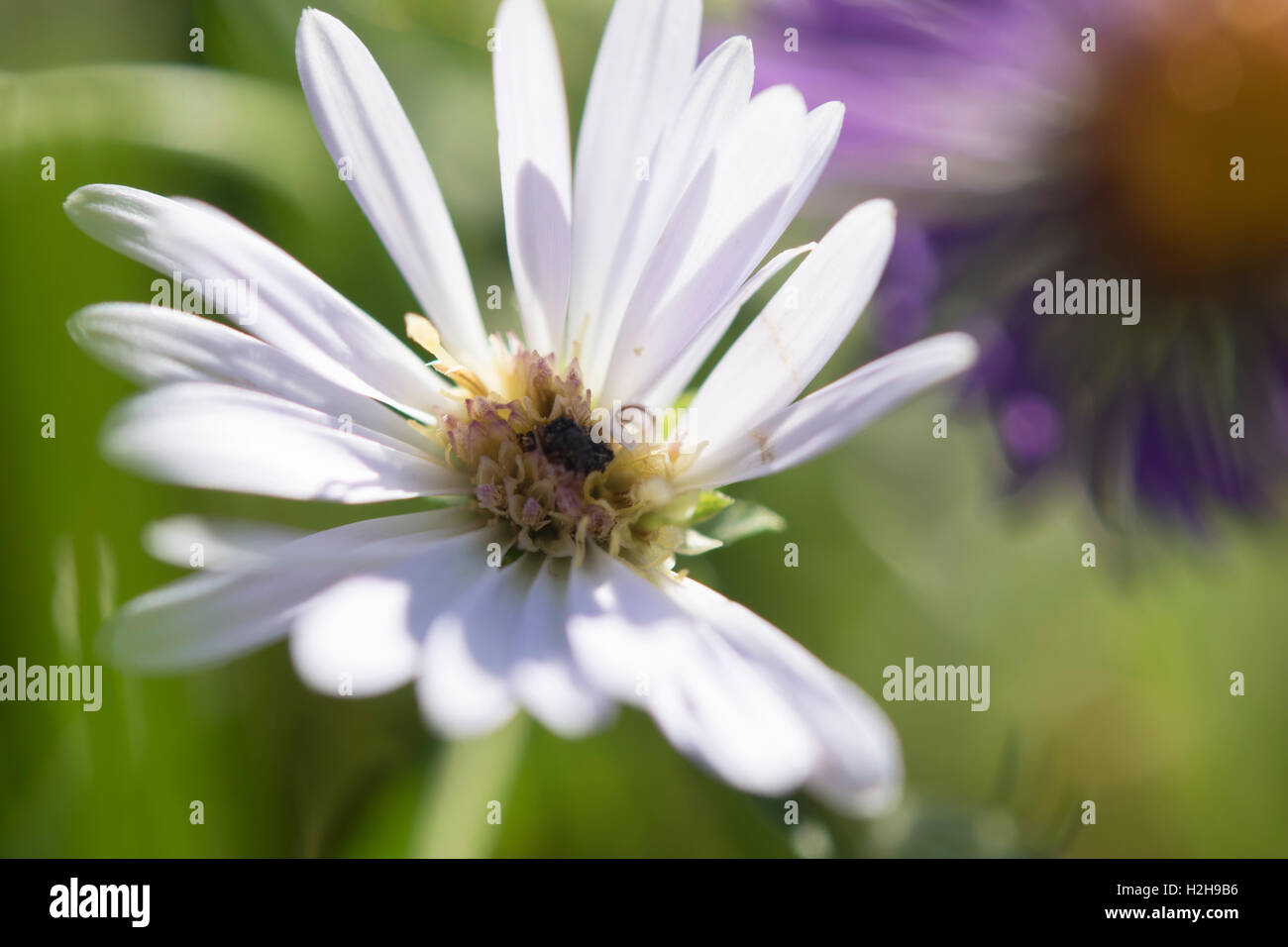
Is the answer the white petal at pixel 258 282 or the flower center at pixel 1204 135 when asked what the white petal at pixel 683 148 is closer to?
the white petal at pixel 258 282

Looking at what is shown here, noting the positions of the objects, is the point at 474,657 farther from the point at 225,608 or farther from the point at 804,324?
the point at 804,324

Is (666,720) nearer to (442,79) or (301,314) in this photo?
(301,314)

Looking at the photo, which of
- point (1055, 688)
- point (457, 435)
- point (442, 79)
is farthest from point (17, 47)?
point (1055, 688)

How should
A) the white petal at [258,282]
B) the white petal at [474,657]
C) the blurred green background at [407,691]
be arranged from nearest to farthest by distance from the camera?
the white petal at [474,657] → the white petal at [258,282] → the blurred green background at [407,691]
